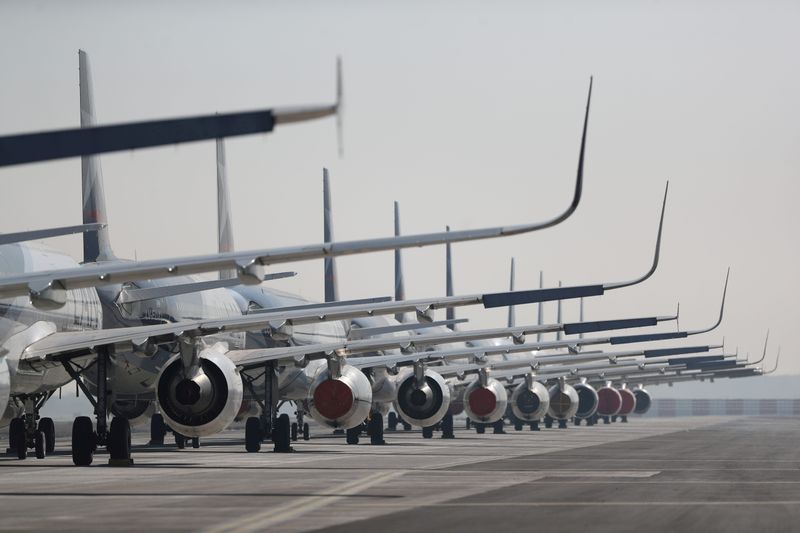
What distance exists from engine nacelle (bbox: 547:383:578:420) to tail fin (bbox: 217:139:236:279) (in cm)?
3034

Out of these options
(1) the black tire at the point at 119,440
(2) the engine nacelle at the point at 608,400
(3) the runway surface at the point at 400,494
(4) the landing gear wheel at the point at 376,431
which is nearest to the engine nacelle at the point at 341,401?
(3) the runway surface at the point at 400,494

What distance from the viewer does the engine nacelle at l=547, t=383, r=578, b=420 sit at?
81562 millimetres

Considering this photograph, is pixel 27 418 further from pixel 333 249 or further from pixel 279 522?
pixel 279 522

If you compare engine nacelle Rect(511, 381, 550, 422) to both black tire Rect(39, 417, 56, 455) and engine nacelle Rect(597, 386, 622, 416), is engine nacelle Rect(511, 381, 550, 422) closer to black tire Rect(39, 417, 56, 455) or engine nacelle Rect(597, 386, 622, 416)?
engine nacelle Rect(597, 386, 622, 416)

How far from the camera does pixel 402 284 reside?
85.1 metres

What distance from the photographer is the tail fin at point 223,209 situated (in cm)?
5612

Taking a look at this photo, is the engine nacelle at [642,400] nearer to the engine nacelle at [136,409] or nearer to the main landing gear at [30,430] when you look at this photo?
the engine nacelle at [136,409]

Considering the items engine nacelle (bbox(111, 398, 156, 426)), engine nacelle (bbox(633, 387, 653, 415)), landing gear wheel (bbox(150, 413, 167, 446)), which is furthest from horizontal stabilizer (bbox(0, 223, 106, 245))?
engine nacelle (bbox(633, 387, 653, 415))

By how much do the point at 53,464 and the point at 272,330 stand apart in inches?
323

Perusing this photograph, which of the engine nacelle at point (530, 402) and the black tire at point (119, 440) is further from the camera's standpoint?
the engine nacelle at point (530, 402)

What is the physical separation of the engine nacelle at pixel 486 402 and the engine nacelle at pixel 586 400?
1219 inches

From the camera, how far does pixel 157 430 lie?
47.9 meters

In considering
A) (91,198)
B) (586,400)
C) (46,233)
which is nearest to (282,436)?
(91,198)

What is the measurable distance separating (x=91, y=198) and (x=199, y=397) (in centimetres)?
1103
